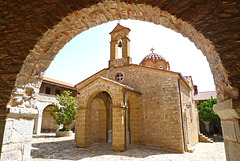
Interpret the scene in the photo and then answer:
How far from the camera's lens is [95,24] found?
314cm

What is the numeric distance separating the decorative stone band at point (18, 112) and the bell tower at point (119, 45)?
9513 millimetres

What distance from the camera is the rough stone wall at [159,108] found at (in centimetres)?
917

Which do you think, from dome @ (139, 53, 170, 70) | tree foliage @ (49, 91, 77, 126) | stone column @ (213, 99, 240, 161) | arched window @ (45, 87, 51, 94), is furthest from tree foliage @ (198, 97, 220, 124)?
stone column @ (213, 99, 240, 161)

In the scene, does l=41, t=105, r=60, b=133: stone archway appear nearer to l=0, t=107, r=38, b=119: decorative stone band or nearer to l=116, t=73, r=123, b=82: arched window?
l=116, t=73, r=123, b=82: arched window

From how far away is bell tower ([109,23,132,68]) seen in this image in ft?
39.4

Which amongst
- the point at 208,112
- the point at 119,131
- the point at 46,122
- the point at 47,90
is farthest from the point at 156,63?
the point at 46,122

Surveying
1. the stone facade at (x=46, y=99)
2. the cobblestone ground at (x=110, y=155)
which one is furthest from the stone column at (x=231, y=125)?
the stone facade at (x=46, y=99)

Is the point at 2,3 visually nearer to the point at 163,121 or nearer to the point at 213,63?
the point at 213,63

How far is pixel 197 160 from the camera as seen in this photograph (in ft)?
23.1

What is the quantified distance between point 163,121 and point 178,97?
1.82 meters

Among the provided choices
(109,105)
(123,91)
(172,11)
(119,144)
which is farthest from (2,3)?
(109,105)

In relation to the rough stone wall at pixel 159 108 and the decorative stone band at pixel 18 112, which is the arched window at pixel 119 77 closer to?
the rough stone wall at pixel 159 108

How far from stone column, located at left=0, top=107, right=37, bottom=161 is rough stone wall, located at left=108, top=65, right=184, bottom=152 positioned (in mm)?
8238

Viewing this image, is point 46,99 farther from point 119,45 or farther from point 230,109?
point 230,109
